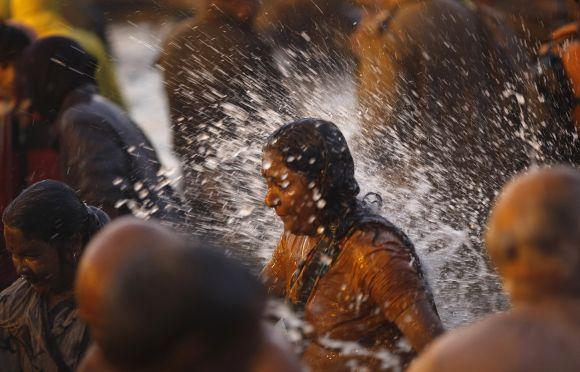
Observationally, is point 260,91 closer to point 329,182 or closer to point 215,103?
point 215,103

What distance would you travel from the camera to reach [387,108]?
689cm

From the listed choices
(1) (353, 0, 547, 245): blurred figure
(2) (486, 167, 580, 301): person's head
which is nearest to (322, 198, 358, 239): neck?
(2) (486, 167, 580, 301): person's head

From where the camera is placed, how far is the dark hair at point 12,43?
6281 millimetres

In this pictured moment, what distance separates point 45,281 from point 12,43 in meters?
2.64

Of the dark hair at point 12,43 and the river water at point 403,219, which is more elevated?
the river water at point 403,219

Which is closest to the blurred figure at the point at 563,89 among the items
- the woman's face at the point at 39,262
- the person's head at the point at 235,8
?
the person's head at the point at 235,8

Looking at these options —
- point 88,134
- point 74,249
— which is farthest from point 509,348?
point 88,134

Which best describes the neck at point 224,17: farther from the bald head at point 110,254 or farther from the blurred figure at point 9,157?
the bald head at point 110,254

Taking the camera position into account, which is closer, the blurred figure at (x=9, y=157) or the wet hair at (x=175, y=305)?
the wet hair at (x=175, y=305)

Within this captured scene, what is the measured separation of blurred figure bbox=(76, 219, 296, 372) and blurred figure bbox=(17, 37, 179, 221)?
3416 millimetres

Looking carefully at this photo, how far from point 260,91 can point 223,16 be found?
52 centimetres

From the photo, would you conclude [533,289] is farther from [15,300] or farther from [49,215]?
[15,300]

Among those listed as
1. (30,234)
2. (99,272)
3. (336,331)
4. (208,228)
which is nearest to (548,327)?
(99,272)

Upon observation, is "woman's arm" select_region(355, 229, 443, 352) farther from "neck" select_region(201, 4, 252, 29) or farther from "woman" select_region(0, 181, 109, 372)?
"neck" select_region(201, 4, 252, 29)
